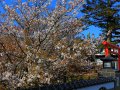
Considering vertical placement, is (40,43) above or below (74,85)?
above

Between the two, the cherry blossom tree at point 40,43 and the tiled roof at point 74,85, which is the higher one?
the cherry blossom tree at point 40,43

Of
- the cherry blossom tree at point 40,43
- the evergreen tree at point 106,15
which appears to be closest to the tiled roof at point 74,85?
the cherry blossom tree at point 40,43

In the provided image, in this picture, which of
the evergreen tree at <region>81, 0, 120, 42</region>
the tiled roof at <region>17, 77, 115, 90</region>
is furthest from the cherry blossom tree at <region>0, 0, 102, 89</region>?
the evergreen tree at <region>81, 0, 120, 42</region>

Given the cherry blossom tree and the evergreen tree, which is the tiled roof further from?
the evergreen tree

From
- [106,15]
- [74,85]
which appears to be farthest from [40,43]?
[106,15]

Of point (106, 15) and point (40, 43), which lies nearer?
point (40, 43)

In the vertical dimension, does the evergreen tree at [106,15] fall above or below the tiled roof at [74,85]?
above

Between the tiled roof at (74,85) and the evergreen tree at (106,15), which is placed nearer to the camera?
the tiled roof at (74,85)

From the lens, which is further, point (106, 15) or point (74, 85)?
point (106, 15)

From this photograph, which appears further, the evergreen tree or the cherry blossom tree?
the evergreen tree

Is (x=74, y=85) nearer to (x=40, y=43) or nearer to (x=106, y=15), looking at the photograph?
(x=40, y=43)

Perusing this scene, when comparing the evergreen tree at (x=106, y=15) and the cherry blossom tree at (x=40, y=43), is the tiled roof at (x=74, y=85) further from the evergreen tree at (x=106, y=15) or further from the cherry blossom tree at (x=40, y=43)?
the evergreen tree at (x=106, y=15)

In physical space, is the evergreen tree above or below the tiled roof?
above

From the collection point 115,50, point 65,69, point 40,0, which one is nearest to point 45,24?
point 40,0
